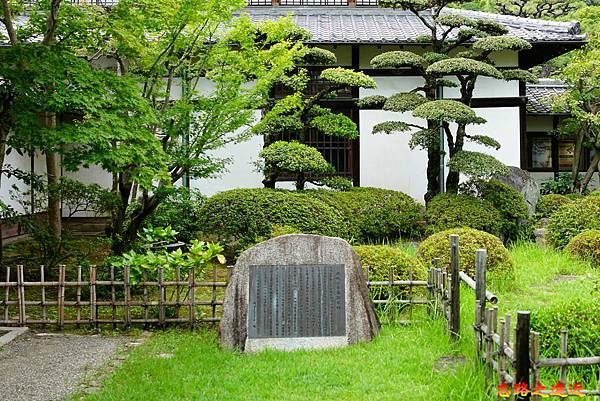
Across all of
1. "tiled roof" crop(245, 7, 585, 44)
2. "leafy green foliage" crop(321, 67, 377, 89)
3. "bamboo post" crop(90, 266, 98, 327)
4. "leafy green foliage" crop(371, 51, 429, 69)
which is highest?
"tiled roof" crop(245, 7, 585, 44)

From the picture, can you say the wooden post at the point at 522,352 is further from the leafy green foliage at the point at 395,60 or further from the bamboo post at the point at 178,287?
the leafy green foliage at the point at 395,60

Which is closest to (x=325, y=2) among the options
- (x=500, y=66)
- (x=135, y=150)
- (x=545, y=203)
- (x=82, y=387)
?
(x=500, y=66)

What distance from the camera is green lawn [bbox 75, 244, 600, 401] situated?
226 inches

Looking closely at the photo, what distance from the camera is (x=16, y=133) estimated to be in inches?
334

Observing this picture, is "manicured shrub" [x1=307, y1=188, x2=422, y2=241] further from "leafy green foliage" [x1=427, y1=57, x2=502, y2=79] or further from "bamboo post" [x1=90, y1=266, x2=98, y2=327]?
"bamboo post" [x1=90, y1=266, x2=98, y2=327]

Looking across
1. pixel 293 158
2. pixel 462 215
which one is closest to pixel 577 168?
pixel 462 215

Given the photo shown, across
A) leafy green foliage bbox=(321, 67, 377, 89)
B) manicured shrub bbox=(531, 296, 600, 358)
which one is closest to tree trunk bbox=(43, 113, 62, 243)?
leafy green foliage bbox=(321, 67, 377, 89)

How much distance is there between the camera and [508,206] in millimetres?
13820

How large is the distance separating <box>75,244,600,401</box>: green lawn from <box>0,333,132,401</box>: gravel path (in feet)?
1.23

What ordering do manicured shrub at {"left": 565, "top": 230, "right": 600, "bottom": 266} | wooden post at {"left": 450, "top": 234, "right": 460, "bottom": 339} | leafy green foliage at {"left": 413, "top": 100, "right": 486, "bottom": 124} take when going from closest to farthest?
wooden post at {"left": 450, "top": 234, "right": 460, "bottom": 339}, manicured shrub at {"left": 565, "top": 230, "right": 600, "bottom": 266}, leafy green foliage at {"left": 413, "top": 100, "right": 486, "bottom": 124}

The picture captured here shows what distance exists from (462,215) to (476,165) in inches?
39.3

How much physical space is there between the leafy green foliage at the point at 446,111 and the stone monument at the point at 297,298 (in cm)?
614

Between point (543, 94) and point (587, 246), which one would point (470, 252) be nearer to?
point (587, 246)

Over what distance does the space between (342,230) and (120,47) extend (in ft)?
17.7
